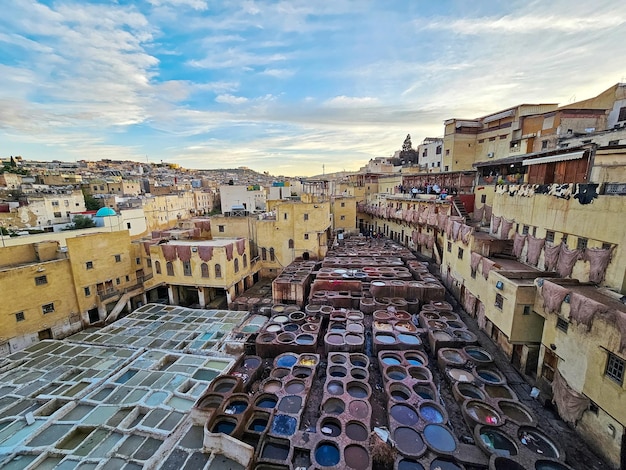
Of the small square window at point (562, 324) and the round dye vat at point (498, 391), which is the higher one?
the small square window at point (562, 324)

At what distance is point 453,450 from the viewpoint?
10.9m

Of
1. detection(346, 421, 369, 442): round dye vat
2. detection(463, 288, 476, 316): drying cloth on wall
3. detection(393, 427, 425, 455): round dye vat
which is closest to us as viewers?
detection(393, 427, 425, 455): round dye vat

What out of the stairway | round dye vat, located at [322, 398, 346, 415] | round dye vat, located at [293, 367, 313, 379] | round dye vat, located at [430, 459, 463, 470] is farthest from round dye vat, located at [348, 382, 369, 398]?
the stairway

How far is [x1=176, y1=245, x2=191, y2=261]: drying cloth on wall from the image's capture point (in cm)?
2572

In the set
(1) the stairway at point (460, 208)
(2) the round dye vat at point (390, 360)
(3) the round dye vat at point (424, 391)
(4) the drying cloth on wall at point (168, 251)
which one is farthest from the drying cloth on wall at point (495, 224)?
(4) the drying cloth on wall at point (168, 251)

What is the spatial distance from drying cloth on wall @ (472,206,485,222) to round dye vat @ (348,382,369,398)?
2058 centimetres

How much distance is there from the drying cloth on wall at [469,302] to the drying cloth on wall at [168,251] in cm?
2521

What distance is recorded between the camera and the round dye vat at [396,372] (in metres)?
15.0

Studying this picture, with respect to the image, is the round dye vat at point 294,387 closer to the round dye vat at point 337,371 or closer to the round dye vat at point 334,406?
the round dye vat at point 334,406

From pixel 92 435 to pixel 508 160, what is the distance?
32950 mm

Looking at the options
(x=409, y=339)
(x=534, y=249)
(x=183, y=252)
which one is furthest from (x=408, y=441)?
(x=183, y=252)

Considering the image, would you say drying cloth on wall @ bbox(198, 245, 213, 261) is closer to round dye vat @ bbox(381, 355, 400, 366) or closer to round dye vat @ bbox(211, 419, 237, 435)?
round dye vat @ bbox(211, 419, 237, 435)

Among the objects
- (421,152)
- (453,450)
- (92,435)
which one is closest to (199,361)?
(92,435)

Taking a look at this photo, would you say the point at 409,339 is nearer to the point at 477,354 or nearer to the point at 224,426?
the point at 477,354
